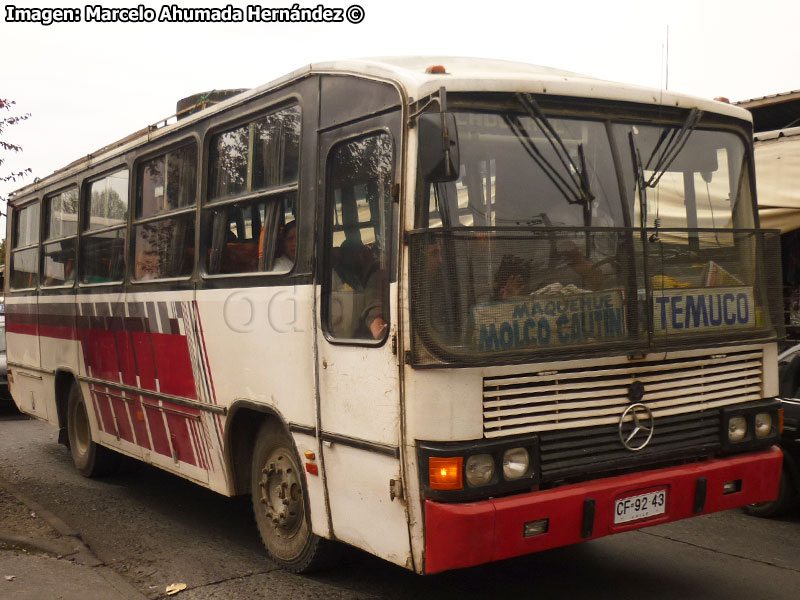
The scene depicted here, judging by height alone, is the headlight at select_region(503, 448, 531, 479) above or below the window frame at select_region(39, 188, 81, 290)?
below

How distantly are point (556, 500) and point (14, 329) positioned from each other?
28.7 ft

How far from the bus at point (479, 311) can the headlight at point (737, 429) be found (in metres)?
0.02

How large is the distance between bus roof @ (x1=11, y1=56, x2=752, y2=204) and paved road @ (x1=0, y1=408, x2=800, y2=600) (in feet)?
9.00

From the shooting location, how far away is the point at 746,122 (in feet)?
17.9

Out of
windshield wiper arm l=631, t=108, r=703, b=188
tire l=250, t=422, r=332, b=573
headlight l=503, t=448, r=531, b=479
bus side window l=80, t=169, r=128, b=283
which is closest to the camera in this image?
headlight l=503, t=448, r=531, b=479

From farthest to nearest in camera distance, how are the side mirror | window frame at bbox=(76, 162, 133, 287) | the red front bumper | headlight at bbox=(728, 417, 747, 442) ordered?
window frame at bbox=(76, 162, 133, 287) < headlight at bbox=(728, 417, 747, 442) < the red front bumper < the side mirror

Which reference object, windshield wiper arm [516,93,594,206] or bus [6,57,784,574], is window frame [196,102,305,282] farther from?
windshield wiper arm [516,93,594,206]

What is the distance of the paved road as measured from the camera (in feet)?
17.6

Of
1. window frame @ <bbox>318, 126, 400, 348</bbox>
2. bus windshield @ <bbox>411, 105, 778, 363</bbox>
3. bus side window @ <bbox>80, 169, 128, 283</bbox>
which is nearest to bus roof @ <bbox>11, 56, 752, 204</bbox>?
bus windshield @ <bbox>411, 105, 778, 363</bbox>

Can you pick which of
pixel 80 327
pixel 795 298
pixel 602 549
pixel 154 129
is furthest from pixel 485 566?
pixel 795 298

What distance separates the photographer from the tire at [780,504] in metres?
6.84

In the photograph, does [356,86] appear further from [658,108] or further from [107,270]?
[107,270]

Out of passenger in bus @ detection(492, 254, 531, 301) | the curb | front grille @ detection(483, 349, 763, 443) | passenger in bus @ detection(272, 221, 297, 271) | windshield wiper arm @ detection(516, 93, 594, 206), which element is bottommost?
the curb

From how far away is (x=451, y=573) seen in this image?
18.7 ft
